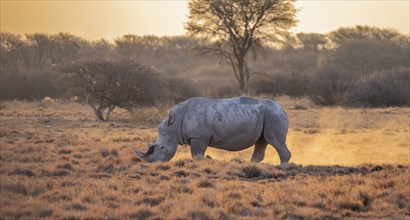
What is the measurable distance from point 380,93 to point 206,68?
121ft

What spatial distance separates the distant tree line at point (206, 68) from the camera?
26.1 meters

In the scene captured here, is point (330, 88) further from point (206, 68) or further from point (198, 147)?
point (206, 68)

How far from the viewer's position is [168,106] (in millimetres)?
26266

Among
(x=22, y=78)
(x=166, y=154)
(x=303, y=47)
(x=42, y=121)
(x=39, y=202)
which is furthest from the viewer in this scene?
(x=303, y=47)

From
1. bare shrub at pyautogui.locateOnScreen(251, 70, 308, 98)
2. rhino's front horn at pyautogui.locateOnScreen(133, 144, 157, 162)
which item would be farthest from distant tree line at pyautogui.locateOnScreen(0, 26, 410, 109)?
rhino's front horn at pyautogui.locateOnScreen(133, 144, 157, 162)

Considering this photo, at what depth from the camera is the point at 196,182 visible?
9.30 meters

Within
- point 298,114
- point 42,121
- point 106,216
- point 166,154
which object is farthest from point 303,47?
point 106,216

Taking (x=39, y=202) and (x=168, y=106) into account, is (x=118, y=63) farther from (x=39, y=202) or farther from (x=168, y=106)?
(x=39, y=202)

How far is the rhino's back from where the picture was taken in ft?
38.6

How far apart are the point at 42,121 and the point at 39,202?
626 inches

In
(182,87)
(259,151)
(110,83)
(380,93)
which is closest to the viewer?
(259,151)

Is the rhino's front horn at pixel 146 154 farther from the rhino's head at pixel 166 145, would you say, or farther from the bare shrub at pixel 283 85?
the bare shrub at pixel 283 85

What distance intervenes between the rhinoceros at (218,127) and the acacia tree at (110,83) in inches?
531

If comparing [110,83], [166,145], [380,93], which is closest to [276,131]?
[166,145]
